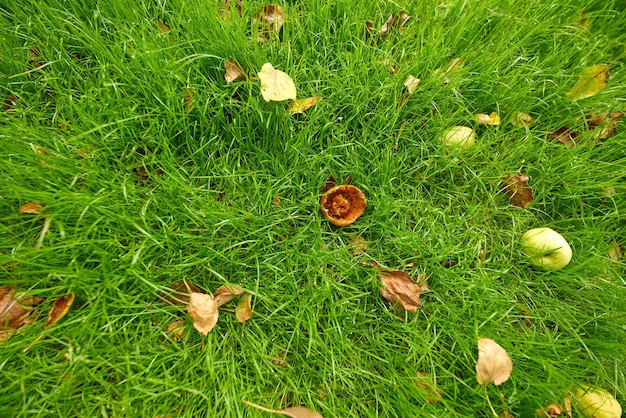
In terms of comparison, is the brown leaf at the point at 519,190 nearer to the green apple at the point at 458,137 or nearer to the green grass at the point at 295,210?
the green grass at the point at 295,210

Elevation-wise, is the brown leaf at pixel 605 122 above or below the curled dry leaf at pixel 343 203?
above

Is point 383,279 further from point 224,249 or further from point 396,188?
point 224,249

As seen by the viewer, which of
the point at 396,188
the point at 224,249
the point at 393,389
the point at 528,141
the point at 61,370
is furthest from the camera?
the point at 528,141

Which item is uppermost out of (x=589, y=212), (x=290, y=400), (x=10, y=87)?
(x=10, y=87)

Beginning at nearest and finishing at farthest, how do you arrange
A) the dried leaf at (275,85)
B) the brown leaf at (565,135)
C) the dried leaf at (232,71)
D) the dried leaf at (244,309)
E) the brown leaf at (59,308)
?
the brown leaf at (59,308)
the dried leaf at (244,309)
the dried leaf at (275,85)
the dried leaf at (232,71)
the brown leaf at (565,135)

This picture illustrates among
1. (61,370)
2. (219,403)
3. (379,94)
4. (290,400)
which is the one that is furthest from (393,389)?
(379,94)

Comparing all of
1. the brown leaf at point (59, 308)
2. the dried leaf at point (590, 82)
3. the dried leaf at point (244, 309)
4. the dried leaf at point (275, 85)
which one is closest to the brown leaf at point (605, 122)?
the dried leaf at point (590, 82)
